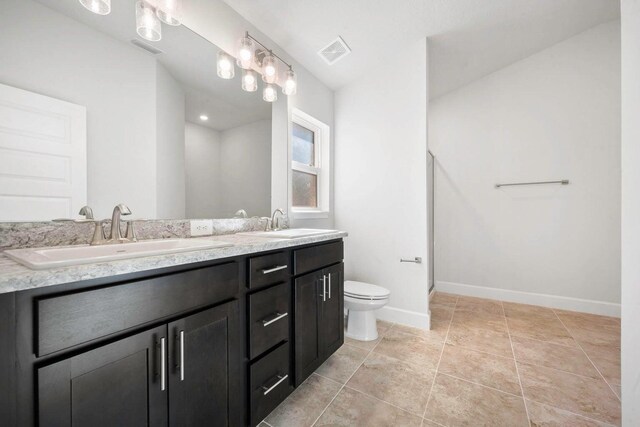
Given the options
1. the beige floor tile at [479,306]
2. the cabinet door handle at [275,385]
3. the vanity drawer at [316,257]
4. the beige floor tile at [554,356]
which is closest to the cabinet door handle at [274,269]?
the vanity drawer at [316,257]

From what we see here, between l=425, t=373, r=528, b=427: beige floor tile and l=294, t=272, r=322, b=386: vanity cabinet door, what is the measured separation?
656 millimetres

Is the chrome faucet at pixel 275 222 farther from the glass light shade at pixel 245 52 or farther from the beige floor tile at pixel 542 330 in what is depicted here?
the beige floor tile at pixel 542 330

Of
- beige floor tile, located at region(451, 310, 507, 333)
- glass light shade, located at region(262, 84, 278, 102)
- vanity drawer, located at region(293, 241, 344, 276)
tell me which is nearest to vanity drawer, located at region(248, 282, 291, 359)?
vanity drawer, located at region(293, 241, 344, 276)

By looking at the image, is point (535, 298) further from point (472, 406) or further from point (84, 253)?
point (84, 253)

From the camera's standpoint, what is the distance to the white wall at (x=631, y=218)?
3.38ft

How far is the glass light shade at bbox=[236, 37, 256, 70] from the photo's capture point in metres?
1.73

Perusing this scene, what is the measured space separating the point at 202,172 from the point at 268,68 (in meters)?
1.00

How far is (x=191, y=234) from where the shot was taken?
57.9 inches

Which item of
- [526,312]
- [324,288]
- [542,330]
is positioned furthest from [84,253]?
[526,312]

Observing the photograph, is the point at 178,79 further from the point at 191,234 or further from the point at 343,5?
the point at 343,5

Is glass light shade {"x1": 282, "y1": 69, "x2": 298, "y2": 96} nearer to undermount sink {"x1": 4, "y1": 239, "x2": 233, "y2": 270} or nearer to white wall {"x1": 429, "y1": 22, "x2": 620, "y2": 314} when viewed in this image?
undermount sink {"x1": 4, "y1": 239, "x2": 233, "y2": 270}

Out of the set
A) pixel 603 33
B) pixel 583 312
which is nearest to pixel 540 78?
pixel 603 33

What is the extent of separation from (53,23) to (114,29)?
8.7 inches

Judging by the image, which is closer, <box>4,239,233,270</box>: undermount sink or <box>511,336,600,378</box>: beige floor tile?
<box>4,239,233,270</box>: undermount sink
